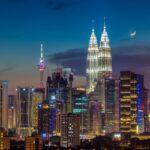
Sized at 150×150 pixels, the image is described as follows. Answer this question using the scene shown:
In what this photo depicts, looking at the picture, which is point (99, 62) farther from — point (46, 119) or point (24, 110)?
point (46, 119)

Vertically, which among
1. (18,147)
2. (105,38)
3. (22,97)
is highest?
(105,38)

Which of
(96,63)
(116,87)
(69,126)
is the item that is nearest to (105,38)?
(96,63)

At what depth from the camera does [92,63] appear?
73.4m

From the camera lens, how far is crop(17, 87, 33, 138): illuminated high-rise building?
223 ft

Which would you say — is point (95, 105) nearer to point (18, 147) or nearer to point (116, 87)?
point (116, 87)

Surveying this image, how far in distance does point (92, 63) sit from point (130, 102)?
339 inches

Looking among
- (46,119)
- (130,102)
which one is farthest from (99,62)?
(46,119)

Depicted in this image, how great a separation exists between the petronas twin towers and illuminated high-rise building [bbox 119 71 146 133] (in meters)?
5.70

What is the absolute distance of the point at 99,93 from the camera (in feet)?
231

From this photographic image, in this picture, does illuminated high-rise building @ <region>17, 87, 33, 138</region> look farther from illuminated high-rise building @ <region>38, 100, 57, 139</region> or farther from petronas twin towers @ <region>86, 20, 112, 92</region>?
petronas twin towers @ <region>86, 20, 112, 92</region>

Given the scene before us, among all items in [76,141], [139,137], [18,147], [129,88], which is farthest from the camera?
[129,88]

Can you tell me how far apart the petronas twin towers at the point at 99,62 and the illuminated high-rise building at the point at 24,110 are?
6295 mm

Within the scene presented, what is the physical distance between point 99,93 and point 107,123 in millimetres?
4212

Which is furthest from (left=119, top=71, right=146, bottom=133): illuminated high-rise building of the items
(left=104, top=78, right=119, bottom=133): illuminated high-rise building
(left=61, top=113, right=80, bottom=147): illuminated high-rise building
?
(left=61, top=113, right=80, bottom=147): illuminated high-rise building
